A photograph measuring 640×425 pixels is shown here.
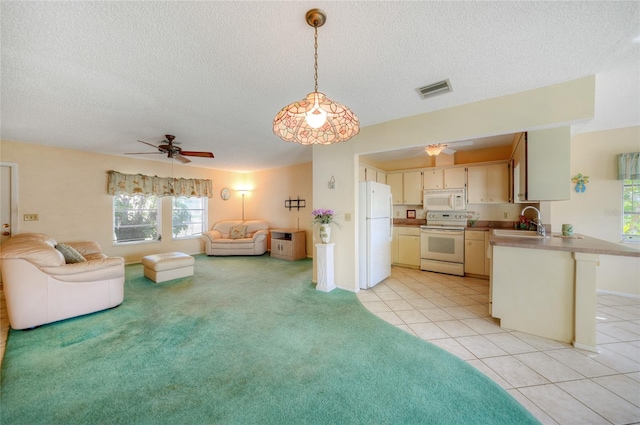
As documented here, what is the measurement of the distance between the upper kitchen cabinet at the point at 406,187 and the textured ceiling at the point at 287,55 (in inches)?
91.8

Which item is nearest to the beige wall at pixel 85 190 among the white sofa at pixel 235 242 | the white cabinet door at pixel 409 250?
the white sofa at pixel 235 242

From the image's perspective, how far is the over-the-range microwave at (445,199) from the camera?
179 inches

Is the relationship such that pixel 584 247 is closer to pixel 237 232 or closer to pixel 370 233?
pixel 370 233

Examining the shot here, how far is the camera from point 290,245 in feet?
18.9

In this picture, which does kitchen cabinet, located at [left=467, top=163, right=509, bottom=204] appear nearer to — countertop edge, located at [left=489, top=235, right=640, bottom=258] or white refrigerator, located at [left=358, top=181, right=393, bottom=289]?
white refrigerator, located at [left=358, top=181, right=393, bottom=289]

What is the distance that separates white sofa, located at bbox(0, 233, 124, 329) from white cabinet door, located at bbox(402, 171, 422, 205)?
521 cm

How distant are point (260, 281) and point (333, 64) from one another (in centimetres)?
346

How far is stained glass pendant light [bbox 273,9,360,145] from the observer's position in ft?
4.71

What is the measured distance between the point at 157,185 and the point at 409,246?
6.12 m

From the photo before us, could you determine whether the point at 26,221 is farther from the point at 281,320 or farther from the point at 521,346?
the point at 521,346

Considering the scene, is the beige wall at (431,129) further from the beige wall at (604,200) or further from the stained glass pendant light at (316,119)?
the beige wall at (604,200)

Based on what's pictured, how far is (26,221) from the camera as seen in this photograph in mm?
4125

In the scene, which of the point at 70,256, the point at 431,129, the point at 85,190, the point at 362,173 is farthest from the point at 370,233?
the point at 85,190

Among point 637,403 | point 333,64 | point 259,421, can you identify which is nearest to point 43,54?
point 333,64
